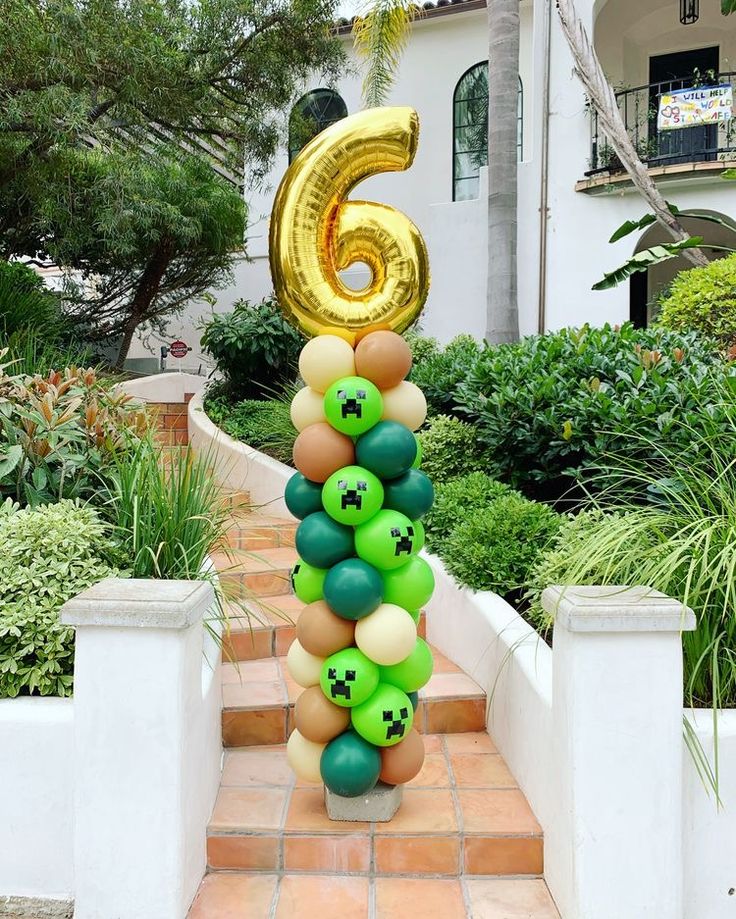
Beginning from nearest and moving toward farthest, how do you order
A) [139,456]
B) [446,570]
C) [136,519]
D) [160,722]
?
1. [160,722]
2. [136,519]
3. [139,456]
4. [446,570]

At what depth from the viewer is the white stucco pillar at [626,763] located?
2.47 meters

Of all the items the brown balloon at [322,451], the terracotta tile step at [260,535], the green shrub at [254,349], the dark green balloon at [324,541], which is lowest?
the terracotta tile step at [260,535]

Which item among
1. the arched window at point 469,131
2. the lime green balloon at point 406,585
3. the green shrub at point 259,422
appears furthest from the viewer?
the arched window at point 469,131

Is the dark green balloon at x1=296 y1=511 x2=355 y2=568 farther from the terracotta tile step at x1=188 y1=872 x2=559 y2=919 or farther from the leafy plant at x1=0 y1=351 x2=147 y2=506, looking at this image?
the leafy plant at x1=0 y1=351 x2=147 y2=506

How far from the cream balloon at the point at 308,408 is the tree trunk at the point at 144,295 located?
9.26m

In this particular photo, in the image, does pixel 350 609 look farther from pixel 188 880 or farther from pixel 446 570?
pixel 446 570

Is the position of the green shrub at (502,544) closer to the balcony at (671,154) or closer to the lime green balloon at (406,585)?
the lime green balloon at (406,585)

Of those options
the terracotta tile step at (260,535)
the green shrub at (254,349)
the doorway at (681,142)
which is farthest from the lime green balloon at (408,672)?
the doorway at (681,142)

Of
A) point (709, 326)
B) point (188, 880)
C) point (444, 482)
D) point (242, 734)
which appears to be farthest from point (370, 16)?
point (188, 880)

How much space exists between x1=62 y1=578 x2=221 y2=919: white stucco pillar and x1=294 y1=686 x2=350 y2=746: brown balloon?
1.60 feet

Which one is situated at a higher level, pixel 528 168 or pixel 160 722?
pixel 528 168

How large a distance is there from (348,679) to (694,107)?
9828 mm

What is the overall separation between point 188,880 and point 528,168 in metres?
10.1

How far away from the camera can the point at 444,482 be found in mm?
5293
